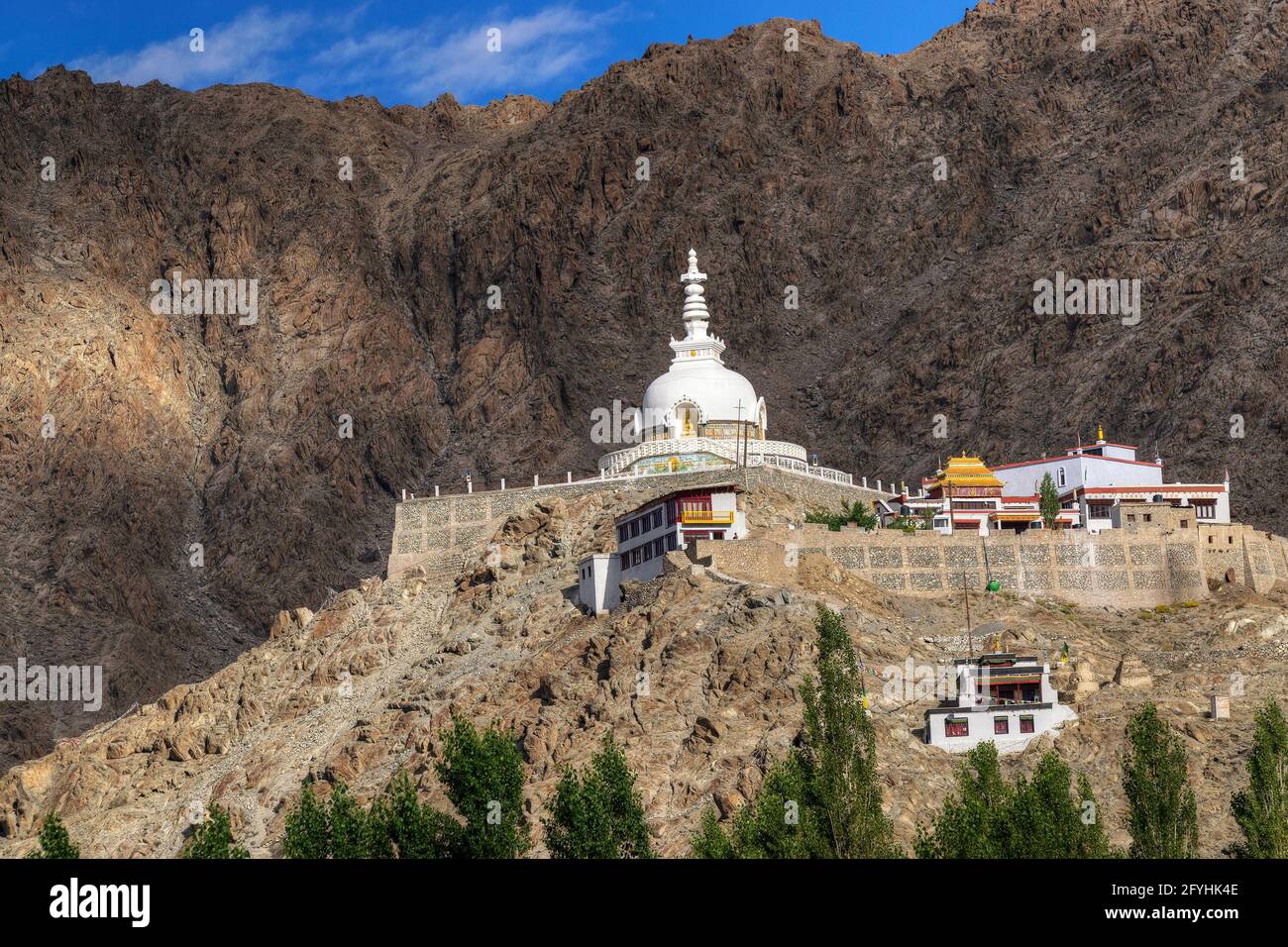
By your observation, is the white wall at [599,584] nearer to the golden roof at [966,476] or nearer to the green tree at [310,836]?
the golden roof at [966,476]

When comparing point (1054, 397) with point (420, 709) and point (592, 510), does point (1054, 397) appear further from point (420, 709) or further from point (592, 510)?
point (420, 709)

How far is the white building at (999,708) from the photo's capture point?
270ft

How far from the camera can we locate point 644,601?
9419 cm

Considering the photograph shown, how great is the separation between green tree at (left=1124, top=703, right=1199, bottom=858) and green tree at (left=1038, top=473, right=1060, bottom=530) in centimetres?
3278

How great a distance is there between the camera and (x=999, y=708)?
83.2 meters

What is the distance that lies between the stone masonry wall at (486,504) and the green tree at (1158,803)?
42.4 m

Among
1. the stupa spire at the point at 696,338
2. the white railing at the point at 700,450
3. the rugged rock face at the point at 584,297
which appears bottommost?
the white railing at the point at 700,450

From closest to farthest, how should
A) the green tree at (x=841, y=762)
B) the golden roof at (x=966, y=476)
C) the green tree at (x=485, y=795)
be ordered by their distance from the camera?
the green tree at (x=485, y=795) → the green tree at (x=841, y=762) → the golden roof at (x=966, y=476)

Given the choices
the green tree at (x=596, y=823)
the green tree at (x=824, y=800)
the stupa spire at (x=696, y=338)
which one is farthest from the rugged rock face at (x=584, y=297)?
the green tree at (x=596, y=823)

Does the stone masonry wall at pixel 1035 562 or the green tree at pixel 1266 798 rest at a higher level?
the stone masonry wall at pixel 1035 562

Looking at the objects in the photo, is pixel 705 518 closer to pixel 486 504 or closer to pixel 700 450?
pixel 700 450

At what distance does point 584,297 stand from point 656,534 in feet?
282

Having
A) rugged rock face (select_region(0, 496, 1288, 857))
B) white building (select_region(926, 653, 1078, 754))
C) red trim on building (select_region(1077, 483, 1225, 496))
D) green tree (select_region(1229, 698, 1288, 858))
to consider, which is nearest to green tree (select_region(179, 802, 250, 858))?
rugged rock face (select_region(0, 496, 1288, 857))

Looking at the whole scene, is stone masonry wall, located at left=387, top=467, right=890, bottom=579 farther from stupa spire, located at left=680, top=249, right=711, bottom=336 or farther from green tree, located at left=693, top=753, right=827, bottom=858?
green tree, located at left=693, top=753, right=827, bottom=858
